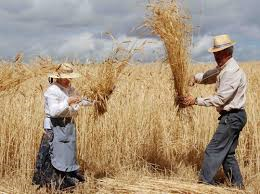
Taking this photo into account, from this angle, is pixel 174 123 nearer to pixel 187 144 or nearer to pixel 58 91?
pixel 187 144

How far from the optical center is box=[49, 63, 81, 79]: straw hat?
464cm

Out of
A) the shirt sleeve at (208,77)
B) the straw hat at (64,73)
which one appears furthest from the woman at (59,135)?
the shirt sleeve at (208,77)

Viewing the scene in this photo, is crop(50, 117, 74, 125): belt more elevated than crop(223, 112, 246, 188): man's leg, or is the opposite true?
crop(50, 117, 74, 125): belt

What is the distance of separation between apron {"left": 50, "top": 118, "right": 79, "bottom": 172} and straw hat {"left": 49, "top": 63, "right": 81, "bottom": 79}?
41 centimetres

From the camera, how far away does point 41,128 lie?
5.54 m

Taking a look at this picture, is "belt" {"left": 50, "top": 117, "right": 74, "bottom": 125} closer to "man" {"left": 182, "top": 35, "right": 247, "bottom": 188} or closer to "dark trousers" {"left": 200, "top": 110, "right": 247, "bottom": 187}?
"man" {"left": 182, "top": 35, "right": 247, "bottom": 188}

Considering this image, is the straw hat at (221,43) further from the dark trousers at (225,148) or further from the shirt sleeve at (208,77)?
the dark trousers at (225,148)

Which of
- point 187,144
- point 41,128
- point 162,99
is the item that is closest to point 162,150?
point 187,144

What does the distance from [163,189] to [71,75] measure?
1416 millimetres

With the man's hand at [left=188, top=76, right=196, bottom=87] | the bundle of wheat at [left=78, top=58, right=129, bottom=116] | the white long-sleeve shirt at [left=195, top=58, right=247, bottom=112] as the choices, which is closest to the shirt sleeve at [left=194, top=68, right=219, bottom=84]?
the man's hand at [left=188, top=76, right=196, bottom=87]

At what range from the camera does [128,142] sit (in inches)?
230

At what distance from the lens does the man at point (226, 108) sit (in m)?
4.72

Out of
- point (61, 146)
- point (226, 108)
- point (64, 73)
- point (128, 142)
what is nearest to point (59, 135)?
point (61, 146)

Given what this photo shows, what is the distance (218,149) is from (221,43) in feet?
3.41
